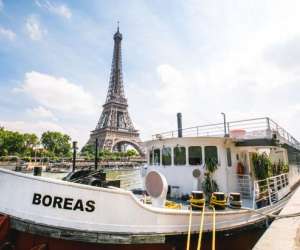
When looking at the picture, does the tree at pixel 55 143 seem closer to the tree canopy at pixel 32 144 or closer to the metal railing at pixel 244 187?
the tree canopy at pixel 32 144

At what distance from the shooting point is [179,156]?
27.7 feet

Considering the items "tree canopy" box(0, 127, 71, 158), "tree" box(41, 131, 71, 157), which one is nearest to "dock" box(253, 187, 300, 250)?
"tree canopy" box(0, 127, 71, 158)

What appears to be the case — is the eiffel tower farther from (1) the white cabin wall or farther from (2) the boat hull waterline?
(2) the boat hull waterline

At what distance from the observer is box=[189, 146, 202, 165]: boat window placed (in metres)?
8.12

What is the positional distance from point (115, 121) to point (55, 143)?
76.4 ft

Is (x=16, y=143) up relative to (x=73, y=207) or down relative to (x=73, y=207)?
up

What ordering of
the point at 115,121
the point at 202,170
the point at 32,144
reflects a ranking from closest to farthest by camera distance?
the point at 202,170 → the point at 32,144 → the point at 115,121

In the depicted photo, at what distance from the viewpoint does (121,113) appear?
8669cm

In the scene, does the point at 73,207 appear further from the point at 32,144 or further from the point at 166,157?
the point at 32,144

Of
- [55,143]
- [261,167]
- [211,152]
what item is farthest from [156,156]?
[55,143]

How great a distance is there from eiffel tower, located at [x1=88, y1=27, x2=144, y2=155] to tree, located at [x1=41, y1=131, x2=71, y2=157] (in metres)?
12.0

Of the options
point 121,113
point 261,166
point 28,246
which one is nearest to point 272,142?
point 261,166

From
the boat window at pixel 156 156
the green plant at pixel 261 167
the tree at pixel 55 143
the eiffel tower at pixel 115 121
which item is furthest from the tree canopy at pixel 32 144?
the green plant at pixel 261 167

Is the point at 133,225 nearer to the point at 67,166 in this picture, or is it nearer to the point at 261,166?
the point at 261,166
